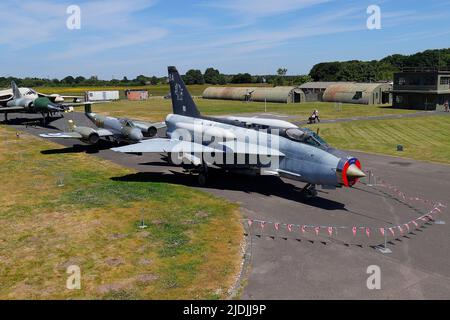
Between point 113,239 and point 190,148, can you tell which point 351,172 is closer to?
point 190,148

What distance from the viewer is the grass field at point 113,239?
36.0 ft

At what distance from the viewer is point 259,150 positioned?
64.1ft

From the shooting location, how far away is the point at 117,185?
2136 centimetres

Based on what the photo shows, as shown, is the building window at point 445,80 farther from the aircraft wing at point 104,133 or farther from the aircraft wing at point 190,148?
the aircraft wing at point 104,133

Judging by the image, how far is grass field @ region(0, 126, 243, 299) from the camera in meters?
11.0

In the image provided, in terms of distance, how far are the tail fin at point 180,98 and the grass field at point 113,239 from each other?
647cm

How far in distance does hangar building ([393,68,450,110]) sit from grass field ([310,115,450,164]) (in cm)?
1073

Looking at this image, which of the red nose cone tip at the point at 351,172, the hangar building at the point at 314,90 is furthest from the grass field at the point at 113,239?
the hangar building at the point at 314,90

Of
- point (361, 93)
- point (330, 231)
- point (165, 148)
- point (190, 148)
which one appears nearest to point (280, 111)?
point (361, 93)

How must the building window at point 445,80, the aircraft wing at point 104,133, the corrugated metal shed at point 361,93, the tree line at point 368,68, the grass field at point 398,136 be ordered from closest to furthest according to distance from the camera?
the grass field at point 398,136, the aircraft wing at point 104,133, the building window at point 445,80, the corrugated metal shed at point 361,93, the tree line at point 368,68

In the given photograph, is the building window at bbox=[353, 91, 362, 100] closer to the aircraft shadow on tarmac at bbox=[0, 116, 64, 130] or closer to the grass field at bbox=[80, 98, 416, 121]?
the grass field at bbox=[80, 98, 416, 121]

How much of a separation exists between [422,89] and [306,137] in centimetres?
5277
